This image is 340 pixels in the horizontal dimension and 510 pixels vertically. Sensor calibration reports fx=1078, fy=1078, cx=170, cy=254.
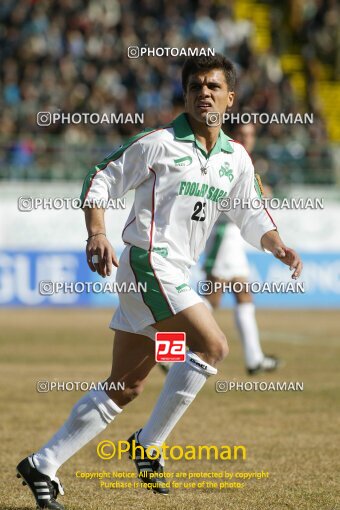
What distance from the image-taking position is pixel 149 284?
18.4ft

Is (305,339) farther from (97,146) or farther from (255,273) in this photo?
(97,146)

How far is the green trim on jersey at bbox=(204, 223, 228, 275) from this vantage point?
1180 cm

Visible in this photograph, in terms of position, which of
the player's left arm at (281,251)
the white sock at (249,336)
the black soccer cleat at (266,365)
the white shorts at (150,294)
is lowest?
the black soccer cleat at (266,365)

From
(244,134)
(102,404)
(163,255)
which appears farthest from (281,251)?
(244,134)

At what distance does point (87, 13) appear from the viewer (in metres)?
24.2

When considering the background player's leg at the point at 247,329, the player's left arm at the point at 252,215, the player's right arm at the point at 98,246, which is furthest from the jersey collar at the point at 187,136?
the background player's leg at the point at 247,329

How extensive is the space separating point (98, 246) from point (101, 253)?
39 mm

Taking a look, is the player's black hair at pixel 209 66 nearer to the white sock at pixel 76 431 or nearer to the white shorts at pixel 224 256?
the white sock at pixel 76 431

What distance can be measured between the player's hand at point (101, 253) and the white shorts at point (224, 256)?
646 centimetres

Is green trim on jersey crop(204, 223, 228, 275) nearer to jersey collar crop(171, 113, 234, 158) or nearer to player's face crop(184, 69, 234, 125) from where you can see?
jersey collar crop(171, 113, 234, 158)

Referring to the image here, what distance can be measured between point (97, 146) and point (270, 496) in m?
15.4

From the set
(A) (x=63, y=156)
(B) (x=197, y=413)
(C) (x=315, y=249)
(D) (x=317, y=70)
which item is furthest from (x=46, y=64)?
(B) (x=197, y=413)

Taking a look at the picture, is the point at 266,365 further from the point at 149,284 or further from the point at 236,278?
the point at 149,284

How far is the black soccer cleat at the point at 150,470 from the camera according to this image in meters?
5.86
